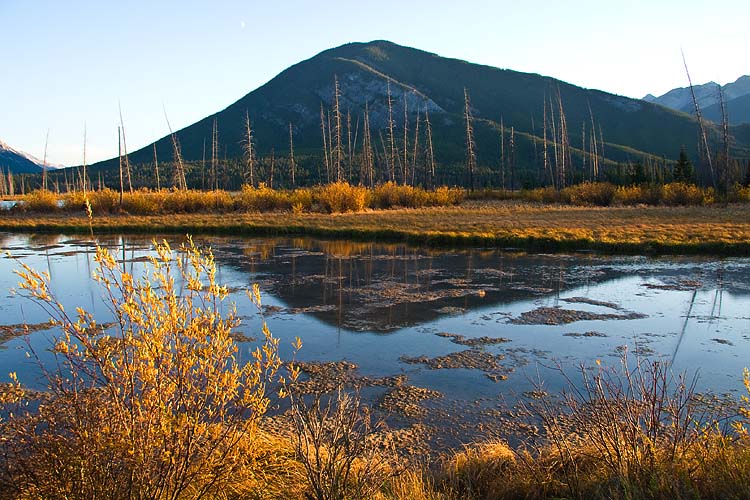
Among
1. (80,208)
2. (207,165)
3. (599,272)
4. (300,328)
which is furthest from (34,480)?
(207,165)

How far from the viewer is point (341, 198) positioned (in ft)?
132

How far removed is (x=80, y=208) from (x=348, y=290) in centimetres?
3757

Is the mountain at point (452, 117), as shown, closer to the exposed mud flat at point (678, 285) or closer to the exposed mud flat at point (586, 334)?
the exposed mud flat at point (678, 285)

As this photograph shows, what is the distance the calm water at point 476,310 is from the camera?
9039 mm

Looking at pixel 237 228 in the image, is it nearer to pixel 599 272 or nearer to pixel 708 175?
pixel 599 272

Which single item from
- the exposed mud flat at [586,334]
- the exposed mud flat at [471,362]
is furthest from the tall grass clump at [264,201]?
the exposed mud flat at [471,362]

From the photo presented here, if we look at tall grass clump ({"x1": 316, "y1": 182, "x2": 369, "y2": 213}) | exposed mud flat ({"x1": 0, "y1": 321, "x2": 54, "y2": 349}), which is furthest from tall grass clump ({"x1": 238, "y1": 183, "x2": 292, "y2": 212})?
exposed mud flat ({"x1": 0, "y1": 321, "x2": 54, "y2": 349})

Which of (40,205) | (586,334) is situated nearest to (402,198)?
(40,205)

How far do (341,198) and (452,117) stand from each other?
413 feet

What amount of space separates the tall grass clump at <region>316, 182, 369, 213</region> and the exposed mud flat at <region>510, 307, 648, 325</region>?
2839 cm

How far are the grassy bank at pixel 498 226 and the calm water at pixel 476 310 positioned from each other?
2.22 meters

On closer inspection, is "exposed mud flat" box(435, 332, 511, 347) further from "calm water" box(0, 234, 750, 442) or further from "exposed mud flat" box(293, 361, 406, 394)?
"exposed mud flat" box(293, 361, 406, 394)

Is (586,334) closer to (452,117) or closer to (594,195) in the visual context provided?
(594,195)

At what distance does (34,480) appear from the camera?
12.0ft
